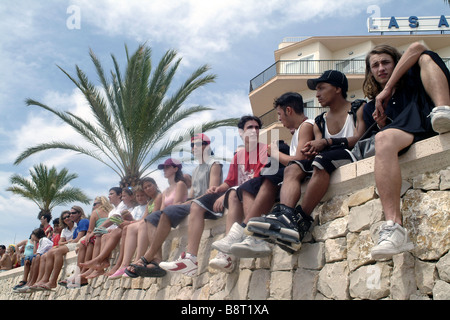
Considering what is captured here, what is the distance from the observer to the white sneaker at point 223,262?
502 cm

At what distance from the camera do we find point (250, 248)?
4328 millimetres

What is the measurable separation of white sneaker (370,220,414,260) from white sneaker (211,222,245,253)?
1641 mm

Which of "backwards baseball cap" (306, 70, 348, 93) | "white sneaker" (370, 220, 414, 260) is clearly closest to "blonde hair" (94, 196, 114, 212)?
"backwards baseball cap" (306, 70, 348, 93)

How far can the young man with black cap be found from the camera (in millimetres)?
4020

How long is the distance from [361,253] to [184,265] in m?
2.26

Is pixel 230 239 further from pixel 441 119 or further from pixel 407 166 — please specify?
pixel 441 119

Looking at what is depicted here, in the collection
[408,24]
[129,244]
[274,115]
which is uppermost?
[408,24]

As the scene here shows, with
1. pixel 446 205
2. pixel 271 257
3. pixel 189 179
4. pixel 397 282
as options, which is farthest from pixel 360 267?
pixel 189 179

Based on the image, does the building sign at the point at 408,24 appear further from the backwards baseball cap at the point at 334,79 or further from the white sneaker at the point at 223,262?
the white sneaker at the point at 223,262

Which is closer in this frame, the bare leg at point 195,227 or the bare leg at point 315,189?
the bare leg at point 315,189

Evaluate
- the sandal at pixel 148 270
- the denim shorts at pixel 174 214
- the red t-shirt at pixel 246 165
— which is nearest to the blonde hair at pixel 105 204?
the denim shorts at pixel 174 214

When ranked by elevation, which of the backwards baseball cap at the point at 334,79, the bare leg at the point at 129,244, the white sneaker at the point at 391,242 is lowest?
the white sneaker at the point at 391,242

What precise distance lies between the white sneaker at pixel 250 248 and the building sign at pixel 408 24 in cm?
2479

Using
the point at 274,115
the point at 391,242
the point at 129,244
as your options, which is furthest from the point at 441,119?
the point at 274,115
